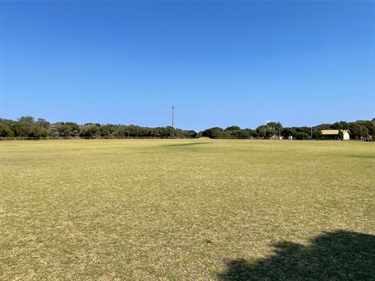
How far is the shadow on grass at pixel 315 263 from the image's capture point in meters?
3.16

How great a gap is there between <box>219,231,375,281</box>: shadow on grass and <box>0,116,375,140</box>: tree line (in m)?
89.0

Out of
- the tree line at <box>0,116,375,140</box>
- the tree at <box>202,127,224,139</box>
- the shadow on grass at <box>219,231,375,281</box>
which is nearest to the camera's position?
the shadow on grass at <box>219,231,375,281</box>

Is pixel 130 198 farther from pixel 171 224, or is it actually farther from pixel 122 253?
pixel 122 253

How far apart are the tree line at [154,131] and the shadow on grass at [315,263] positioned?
89.0 meters

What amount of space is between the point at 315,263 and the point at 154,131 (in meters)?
103

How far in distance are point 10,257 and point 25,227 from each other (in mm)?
1299

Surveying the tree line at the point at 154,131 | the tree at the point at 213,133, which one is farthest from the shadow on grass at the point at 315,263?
the tree at the point at 213,133

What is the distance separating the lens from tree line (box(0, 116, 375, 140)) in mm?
82875

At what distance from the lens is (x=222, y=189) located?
825 centimetres

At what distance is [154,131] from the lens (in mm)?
105125

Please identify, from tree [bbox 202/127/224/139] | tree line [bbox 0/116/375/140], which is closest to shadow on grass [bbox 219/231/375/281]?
tree line [bbox 0/116/375/140]

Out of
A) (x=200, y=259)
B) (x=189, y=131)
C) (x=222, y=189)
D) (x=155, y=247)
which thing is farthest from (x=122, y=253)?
(x=189, y=131)

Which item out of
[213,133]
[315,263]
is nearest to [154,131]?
[213,133]

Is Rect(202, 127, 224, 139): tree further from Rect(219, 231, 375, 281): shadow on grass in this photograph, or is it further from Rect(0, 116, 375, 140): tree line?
Rect(219, 231, 375, 281): shadow on grass
